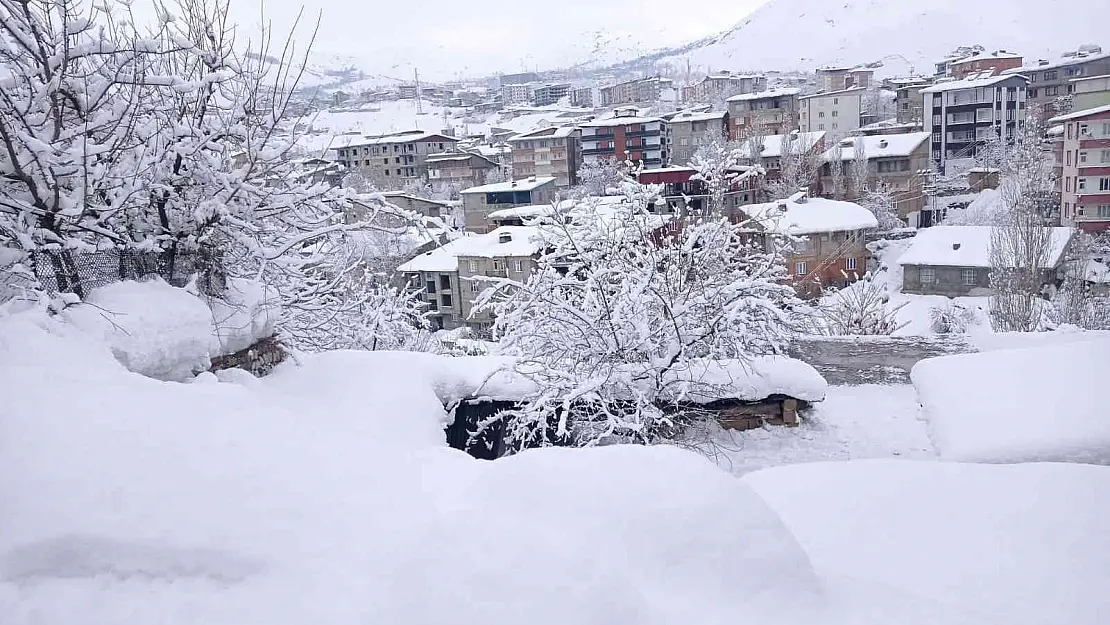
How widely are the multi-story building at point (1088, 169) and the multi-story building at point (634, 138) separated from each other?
2057 centimetres

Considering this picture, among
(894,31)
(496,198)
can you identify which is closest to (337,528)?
(496,198)

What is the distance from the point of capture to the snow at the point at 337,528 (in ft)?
6.91

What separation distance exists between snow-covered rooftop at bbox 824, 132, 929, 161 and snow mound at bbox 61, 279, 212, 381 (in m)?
28.5

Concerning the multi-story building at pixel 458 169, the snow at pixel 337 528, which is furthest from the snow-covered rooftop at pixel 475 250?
the snow at pixel 337 528

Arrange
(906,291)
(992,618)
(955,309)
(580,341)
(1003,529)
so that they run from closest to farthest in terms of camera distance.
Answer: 1. (992,618)
2. (1003,529)
3. (580,341)
4. (955,309)
5. (906,291)

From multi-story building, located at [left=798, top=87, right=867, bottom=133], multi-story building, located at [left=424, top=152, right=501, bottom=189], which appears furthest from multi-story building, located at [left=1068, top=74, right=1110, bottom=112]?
multi-story building, located at [left=424, top=152, right=501, bottom=189]

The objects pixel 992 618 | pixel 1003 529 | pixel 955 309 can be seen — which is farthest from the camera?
pixel 955 309

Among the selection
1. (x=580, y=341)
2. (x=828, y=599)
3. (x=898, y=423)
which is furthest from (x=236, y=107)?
(x=898, y=423)

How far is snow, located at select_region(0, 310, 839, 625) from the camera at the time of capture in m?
2.11

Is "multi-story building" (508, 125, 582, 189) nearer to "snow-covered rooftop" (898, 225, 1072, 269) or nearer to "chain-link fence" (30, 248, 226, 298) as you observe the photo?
"snow-covered rooftop" (898, 225, 1072, 269)

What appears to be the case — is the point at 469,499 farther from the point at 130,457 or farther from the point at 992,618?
the point at 992,618

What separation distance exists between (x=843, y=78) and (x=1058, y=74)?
27.8m

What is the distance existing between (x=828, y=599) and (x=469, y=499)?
4.06 ft

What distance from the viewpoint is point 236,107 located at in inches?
224
